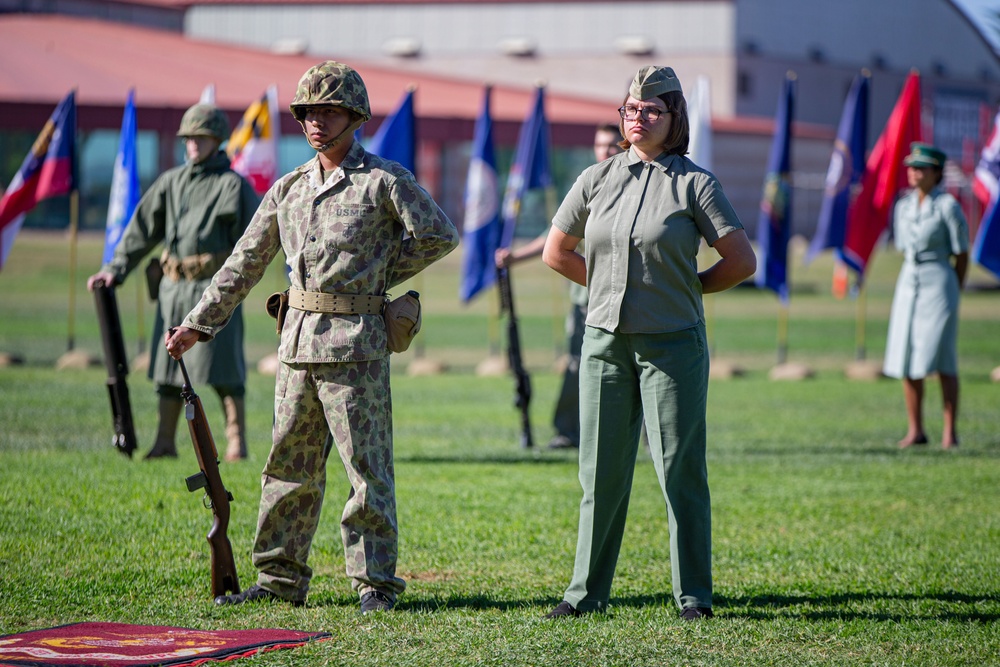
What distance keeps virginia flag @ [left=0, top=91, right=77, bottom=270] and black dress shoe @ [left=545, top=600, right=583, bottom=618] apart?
34.5 feet

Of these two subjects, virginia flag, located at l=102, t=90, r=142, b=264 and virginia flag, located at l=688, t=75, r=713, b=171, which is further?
virginia flag, located at l=688, t=75, r=713, b=171

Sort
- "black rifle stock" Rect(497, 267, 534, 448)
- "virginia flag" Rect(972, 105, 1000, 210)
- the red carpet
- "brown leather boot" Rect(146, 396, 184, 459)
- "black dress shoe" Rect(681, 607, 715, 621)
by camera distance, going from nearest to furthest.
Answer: the red carpet
"black dress shoe" Rect(681, 607, 715, 621)
"brown leather boot" Rect(146, 396, 184, 459)
"black rifle stock" Rect(497, 267, 534, 448)
"virginia flag" Rect(972, 105, 1000, 210)

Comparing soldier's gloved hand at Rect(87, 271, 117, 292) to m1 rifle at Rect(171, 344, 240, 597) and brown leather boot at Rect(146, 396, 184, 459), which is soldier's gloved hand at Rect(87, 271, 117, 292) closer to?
brown leather boot at Rect(146, 396, 184, 459)

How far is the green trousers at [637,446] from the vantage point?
215 inches

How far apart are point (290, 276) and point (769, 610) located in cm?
247

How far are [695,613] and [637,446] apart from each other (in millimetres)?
711

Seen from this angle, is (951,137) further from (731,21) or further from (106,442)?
(106,442)

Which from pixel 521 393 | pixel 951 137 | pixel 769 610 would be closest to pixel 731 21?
pixel 951 137

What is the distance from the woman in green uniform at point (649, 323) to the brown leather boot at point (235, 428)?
4617mm

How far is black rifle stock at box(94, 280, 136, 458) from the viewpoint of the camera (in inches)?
360

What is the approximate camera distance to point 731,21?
161ft

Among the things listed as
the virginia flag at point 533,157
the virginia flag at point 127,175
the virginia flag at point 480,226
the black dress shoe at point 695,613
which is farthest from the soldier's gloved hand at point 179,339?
the virginia flag at point 480,226

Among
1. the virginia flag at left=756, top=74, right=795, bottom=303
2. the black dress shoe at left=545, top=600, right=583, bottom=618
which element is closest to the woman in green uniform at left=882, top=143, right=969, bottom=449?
the virginia flag at left=756, top=74, right=795, bottom=303

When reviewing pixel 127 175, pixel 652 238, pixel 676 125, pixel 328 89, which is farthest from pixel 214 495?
pixel 127 175
